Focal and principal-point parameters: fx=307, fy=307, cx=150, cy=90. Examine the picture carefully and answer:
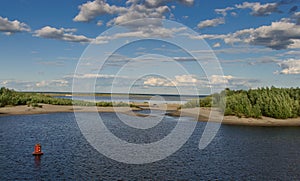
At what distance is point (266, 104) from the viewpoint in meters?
93.6

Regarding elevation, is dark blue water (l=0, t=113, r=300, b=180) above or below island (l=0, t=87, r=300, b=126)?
below

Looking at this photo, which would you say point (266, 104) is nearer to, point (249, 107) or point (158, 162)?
point (249, 107)

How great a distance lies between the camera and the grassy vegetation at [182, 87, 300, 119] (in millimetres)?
92438

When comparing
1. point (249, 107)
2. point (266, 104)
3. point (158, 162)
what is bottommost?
point (158, 162)

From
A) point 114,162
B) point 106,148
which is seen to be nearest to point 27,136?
point 106,148

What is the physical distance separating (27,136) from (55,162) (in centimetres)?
2167

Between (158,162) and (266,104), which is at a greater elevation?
(266,104)

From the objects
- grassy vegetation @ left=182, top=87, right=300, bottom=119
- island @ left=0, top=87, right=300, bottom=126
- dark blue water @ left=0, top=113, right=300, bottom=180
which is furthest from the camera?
grassy vegetation @ left=182, top=87, right=300, bottom=119

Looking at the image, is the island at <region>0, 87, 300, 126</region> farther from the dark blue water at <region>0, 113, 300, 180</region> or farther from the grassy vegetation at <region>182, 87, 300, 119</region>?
the dark blue water at <region>0, 113, 300, 180</region>

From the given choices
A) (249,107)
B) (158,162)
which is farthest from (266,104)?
(158,162)

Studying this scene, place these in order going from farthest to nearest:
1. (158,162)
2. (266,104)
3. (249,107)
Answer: (249,107) → (266,104) → (158,162)

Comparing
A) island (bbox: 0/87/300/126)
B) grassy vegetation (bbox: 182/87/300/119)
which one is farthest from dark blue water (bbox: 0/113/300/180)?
grassy vegetation (bbox: 182/87/300/119)

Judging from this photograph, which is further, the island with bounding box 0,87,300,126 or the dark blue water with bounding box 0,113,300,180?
the island with bounding box 0,87,300,126

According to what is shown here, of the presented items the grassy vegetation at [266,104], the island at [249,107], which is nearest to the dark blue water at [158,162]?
the island at [249,107]
